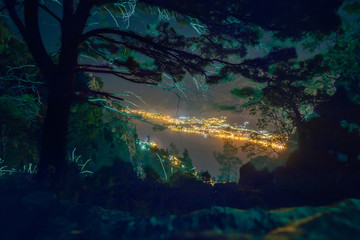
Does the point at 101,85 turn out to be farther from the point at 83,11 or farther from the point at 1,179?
the point at 1,179

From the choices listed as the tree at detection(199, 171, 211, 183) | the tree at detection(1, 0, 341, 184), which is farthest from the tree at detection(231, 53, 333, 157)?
the tree at detection(199, 171, 211, 183)

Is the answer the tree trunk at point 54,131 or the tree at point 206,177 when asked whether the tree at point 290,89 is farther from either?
the tree trunk at point 54,131

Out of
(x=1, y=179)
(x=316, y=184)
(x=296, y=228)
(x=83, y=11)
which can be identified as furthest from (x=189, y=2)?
(x=1, y=179)

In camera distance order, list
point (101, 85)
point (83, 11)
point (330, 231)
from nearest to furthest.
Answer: point (330, 231)
point (83, 11)
point (101, 85)

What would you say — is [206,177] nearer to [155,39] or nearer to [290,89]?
[290,89]

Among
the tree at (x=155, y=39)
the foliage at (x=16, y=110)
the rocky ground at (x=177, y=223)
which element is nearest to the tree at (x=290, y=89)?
the tree at (x=155, y=39)
